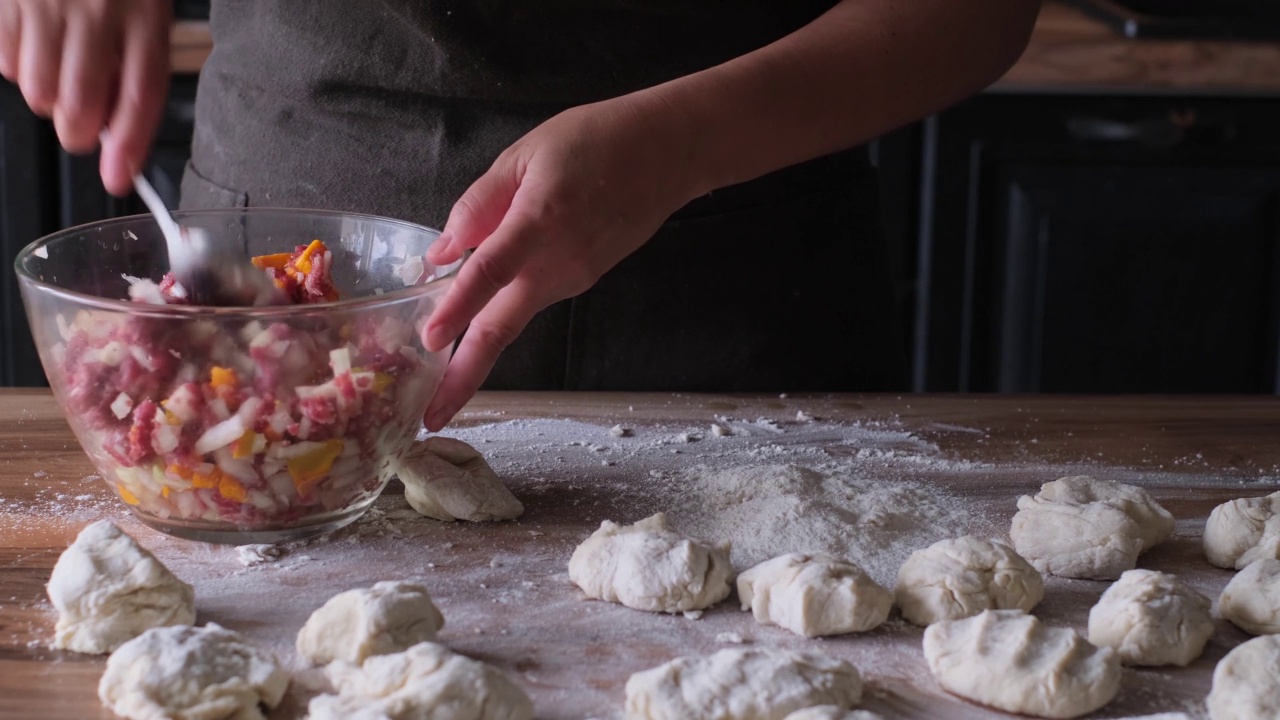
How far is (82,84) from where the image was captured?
1.16 meters

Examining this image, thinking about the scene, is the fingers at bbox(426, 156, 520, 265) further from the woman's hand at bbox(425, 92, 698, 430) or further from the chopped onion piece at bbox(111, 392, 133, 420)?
the chopped onion piece at bbox(111, 392, 133, 420)

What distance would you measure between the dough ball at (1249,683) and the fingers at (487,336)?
61 centimetres

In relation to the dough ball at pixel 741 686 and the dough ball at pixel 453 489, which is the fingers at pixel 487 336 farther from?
the dough ball at pixel 741 686

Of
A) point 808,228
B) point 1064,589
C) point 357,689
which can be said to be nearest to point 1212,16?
point 808,228

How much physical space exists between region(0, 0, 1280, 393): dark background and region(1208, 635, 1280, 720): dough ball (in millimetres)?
1707

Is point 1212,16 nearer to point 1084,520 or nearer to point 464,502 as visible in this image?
point 1084,520

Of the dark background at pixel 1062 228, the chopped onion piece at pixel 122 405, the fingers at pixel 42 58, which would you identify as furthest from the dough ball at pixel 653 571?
the dark background at pixel 1062 228

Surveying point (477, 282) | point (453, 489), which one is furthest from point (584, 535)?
point (477, 282)

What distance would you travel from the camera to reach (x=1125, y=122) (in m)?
2.48

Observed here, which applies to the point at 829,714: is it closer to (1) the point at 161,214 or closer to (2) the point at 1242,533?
(2) the point at 1242,533

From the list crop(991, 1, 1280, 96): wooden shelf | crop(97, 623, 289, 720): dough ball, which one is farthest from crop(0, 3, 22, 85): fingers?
crop(991, 1, 1280, 96): wooden shelf

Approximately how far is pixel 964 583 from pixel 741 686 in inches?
9.2

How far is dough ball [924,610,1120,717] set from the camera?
2.89 ft

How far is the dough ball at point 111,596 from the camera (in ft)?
3.08
